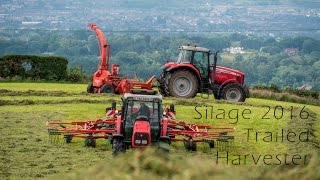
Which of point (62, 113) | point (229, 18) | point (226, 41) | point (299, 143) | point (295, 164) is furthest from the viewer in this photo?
point (229, 18)

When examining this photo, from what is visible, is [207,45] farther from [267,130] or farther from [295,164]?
[295,164]

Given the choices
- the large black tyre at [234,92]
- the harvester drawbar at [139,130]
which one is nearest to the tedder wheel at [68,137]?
the harvester drawbar at [139,130]

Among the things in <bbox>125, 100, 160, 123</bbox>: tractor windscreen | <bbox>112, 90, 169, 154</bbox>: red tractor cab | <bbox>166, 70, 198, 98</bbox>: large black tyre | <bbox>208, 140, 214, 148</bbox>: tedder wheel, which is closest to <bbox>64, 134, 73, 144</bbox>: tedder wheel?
<bbox>112, 90, 169, 154</bbox>: red tractor cab

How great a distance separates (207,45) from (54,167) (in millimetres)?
65070

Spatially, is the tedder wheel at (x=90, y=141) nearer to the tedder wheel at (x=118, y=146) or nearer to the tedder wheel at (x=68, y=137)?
the tedder wheel at (x=68, y=137)

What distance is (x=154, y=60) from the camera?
5928cm

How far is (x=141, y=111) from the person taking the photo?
12102 millimetres

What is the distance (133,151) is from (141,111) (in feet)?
30.3

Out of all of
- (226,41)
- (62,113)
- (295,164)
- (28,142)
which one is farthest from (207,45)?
(295,164)

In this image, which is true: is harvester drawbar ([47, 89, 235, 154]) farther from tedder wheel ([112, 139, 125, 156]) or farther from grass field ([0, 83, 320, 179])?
grass field ([0, 83, 320, 179])

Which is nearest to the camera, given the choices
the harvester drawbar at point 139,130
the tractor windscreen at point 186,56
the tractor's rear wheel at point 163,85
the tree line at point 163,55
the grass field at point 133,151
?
the grass field at point 133,151

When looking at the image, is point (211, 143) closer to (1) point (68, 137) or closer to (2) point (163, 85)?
(1) point (68, 137)

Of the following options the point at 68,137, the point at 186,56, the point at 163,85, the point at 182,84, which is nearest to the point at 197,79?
the point at 182,84

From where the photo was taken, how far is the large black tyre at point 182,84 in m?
22.5
